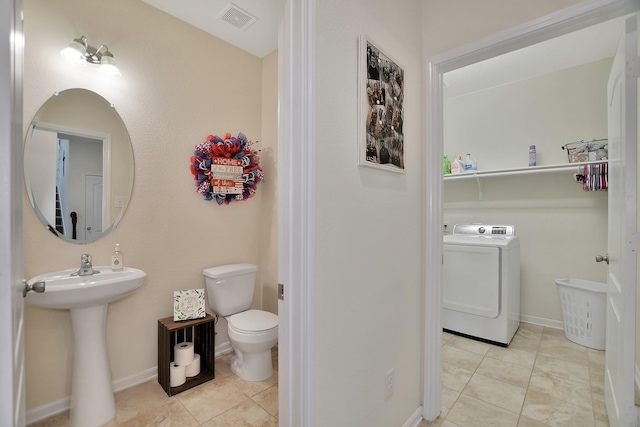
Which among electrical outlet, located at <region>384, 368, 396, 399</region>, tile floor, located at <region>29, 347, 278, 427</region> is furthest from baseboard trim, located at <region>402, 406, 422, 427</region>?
tile floor, located at <region>29, 347, 278, 427</region>

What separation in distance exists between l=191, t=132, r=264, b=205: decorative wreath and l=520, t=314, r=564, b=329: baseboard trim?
3239mm

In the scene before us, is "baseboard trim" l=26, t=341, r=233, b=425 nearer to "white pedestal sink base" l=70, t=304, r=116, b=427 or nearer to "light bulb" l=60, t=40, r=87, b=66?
"white pedestal sink base" l=70, t=304, r=116, b=427

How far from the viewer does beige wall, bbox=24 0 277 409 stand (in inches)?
65.5

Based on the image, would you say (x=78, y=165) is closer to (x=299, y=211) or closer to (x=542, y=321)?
(x=299, y=211)

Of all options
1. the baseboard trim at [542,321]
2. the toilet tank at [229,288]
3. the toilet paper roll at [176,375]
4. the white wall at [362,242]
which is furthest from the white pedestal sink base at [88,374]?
the baseboard trim at [542,321]

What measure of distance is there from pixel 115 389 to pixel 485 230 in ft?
11.8

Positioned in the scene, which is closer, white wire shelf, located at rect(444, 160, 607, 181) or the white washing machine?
the white washing machine

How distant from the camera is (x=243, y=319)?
2.11 metres

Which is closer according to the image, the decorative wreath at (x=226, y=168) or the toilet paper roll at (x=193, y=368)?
the toilet paper roll at (x=193, y=368)

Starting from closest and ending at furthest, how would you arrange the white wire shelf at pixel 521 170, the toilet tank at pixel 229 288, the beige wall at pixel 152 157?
the beige wall at pixel 152 157 < the toilet tank at pixel 229 288 < the white wire shelf at pixel 521 170

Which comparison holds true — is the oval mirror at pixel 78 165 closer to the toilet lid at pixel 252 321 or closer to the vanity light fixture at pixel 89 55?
the vanity light fixture at pixel 89 55

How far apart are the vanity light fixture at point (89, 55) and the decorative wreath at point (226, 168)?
72 centimetres

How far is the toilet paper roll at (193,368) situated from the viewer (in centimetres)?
202

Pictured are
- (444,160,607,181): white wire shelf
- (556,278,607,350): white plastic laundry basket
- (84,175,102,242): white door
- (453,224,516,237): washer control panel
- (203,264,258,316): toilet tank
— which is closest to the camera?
(84,175,102,242): white door
